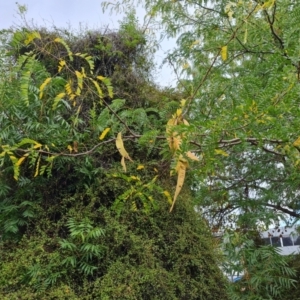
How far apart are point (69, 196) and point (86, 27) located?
3.95 feet

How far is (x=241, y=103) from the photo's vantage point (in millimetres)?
1457

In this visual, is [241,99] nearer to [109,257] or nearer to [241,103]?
[241,103]

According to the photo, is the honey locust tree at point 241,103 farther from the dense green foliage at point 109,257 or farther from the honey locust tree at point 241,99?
the dense green foliage at point 109,257

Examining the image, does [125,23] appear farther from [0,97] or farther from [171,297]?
[171,297]

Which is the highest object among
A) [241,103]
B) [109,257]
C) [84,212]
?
[241,103]

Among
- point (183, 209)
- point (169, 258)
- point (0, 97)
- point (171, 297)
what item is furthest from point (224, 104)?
point (0, 97)

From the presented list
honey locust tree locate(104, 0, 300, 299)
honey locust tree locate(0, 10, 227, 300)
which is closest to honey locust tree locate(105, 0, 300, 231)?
honey locust tree locate(104, 0, 300, 299)

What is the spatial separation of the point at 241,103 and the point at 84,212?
1.01m

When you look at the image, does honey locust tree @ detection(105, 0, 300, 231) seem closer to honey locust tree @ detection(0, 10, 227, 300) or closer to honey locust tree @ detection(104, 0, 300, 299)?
honey locust tree @ detection(104, 0, 300, 299)

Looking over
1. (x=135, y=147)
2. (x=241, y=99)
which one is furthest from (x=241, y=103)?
(x=135, y=147)

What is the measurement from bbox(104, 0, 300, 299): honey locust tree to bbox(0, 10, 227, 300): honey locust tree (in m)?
0.29

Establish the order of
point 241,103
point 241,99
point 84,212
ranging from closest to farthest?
point 241,103, point 241,99, point 84,212

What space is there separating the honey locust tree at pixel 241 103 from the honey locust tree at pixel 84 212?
0.29 meters

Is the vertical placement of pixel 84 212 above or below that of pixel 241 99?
below
